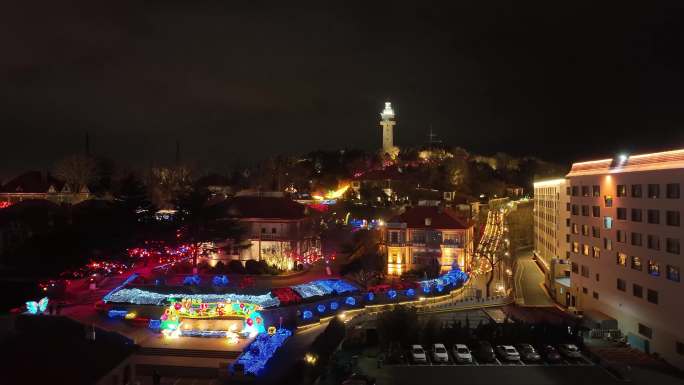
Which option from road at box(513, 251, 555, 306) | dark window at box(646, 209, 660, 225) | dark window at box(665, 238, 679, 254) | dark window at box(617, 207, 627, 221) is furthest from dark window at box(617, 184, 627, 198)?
road at box(513, 251, 555, 306)

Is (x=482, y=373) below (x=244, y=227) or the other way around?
below

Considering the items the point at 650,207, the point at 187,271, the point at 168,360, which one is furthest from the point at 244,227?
the point at 650,207

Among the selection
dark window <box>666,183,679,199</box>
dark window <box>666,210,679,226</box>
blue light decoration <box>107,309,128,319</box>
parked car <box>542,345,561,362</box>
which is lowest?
parked car <box>542,345,561,362</box>

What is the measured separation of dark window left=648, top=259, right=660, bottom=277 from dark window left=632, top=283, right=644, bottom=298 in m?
0.90

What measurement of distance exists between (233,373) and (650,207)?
1734 cm

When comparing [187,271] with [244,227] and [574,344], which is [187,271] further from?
[574,344]

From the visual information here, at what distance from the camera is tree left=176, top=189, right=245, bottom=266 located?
29094 mm

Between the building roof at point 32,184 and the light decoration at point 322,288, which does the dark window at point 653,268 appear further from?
the building roof at point 32,184

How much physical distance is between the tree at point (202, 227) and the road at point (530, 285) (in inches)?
649

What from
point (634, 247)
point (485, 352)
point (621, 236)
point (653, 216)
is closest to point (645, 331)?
point (634, 247)

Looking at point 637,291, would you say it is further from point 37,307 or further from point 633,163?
point 37,307

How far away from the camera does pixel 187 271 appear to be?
98.1 ft

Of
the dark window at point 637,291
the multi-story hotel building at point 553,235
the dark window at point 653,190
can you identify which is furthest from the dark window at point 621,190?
the multi-story hotel building at point 553,235

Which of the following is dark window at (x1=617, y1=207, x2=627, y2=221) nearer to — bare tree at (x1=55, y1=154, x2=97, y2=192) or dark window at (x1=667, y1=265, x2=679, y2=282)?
dark window at (x1=667, y1=265, x2=679, y2=282)
